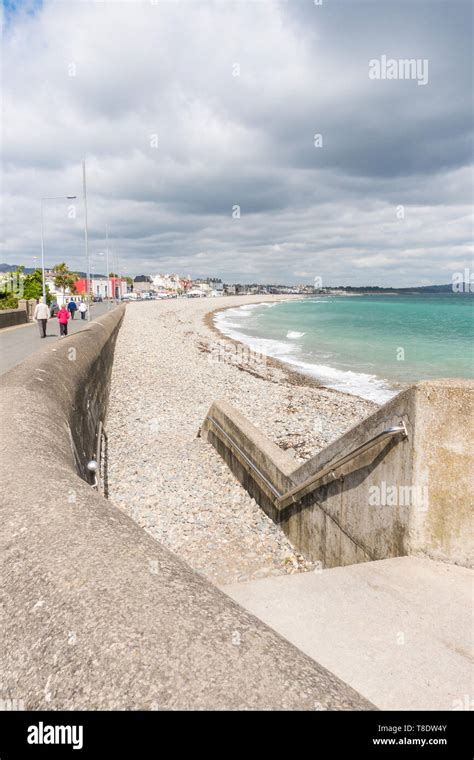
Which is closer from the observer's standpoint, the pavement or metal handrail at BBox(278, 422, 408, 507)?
metal handrail at BBox(278, 422, 408, 507)

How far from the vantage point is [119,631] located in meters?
1.56

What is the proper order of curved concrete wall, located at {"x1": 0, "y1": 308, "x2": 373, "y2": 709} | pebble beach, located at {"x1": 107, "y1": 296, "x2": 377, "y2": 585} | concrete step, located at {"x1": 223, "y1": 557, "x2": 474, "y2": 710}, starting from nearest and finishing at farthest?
curved concrete wall, located at {"x1": 0, "y1": 308, "x2": 373, "y2": 709}
concrete step, located at {"x1": 223, "y1": 557, "x2": 474, "y2": 710}
pebble beach, located at {"x1": 107, "y1": 296, "x2": 377, "y2": 585}

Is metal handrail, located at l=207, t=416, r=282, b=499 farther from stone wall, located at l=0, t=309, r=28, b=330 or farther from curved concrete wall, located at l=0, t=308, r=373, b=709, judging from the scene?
stone wall, located at l=0, t=309, r=28, b=330

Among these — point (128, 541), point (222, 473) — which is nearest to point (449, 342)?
point (222, 473)

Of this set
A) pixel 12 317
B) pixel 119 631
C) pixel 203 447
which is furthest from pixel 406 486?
pixel 12 317

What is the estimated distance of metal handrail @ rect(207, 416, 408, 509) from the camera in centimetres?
425

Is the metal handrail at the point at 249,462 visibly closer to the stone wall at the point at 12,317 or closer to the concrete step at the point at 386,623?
the concrete step at the point at 386,623

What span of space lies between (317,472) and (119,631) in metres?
4.42

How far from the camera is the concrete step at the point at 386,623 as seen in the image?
2.72 meters

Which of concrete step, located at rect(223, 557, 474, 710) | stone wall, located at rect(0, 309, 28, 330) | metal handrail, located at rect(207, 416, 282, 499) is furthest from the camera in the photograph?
stone wall, located at rect(0, 309, 28, 330)

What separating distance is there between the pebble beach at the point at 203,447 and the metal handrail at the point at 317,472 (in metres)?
0.60

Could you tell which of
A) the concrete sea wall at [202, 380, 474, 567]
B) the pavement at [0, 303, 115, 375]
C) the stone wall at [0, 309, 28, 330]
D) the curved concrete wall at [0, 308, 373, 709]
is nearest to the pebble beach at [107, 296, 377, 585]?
the concrete sea wall at [202, 380, 474, 567]

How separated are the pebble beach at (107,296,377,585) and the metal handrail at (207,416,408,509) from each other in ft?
1.97

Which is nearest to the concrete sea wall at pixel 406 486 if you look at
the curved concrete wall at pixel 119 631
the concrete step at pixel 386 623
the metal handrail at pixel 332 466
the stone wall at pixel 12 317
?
the metal handrail at pixel 332 466
